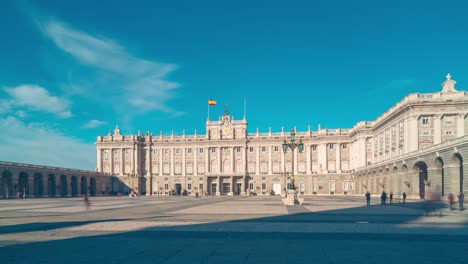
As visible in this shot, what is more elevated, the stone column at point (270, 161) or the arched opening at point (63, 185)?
the stone column at point (270, 161)

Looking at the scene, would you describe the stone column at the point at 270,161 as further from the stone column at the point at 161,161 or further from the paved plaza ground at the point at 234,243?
the paved plaza ground at the point at 234,243

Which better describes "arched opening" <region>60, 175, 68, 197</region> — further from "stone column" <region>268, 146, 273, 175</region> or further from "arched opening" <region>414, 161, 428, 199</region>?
"arched opening" <region>414, 161, 428, 199</region>

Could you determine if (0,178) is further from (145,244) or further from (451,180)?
(451,180)

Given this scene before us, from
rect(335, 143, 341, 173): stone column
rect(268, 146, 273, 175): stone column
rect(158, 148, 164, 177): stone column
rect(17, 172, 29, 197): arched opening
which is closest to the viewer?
rect(17, 172, 29, 197): arched opening

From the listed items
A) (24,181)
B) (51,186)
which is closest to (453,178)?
(24,181)

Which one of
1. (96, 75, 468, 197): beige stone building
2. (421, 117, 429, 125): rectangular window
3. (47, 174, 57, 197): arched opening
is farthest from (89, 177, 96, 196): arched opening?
(421, 117, 429, 125): rectangular window

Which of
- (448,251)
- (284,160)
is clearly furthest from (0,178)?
(448,251)

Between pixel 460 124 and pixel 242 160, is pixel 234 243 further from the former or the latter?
pixel 242 160

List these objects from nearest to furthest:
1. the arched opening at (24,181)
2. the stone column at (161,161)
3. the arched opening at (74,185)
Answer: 1. the arched opening at (24,181)
2. the arched opening at (74,185)
3. the stone column at (161,161)

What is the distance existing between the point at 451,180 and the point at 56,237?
39.8 m

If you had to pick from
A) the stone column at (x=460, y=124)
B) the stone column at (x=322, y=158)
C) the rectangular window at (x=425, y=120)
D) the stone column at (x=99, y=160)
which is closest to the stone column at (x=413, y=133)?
the rectangular window at (x=425, y=120)

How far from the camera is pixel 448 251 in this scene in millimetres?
12219

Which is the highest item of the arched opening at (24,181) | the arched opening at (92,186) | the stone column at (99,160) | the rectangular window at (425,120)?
the rectangular window at (425,120)

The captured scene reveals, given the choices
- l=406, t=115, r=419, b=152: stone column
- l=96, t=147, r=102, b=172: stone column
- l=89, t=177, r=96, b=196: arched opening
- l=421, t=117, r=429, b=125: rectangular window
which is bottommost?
l=89, t=177, r=96, b=196: arched opening
